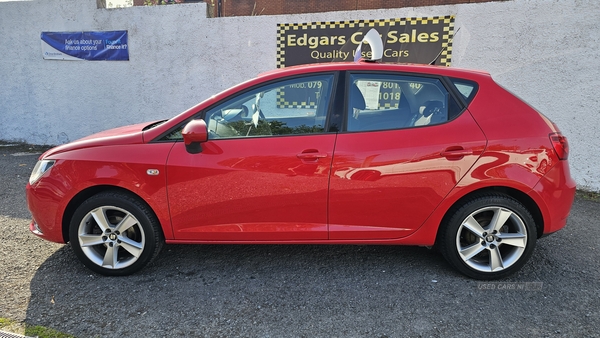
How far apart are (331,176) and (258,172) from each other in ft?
1.76

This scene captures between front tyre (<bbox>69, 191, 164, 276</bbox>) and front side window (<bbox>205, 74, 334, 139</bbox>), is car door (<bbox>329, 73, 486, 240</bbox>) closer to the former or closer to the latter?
front side window (<bbox>205, 74, 334, 139</bbox>)

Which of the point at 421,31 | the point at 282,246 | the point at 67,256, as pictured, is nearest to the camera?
the point at 67,256

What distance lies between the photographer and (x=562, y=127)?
5453mm

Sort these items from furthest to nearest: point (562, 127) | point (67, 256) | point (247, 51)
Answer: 1. point (247, 51)
2. point (562, 127)
3. point (67, 256)

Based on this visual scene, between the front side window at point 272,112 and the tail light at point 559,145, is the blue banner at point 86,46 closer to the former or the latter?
the front side window at point 272,112

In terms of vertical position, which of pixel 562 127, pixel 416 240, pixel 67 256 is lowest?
pixel 67 256

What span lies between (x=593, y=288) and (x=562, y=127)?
10.4ft

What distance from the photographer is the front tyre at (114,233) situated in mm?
3031

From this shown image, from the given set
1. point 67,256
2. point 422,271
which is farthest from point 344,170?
point 67,256

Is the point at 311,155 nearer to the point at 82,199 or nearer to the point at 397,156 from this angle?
the point at 397,156

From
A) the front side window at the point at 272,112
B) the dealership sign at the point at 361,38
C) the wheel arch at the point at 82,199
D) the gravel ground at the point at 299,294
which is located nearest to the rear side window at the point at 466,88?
the front side window at the point at 272,112

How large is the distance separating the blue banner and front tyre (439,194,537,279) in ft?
22.1

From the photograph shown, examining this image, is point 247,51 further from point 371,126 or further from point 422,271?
point 422,271

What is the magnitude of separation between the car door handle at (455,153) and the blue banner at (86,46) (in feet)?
21.4
